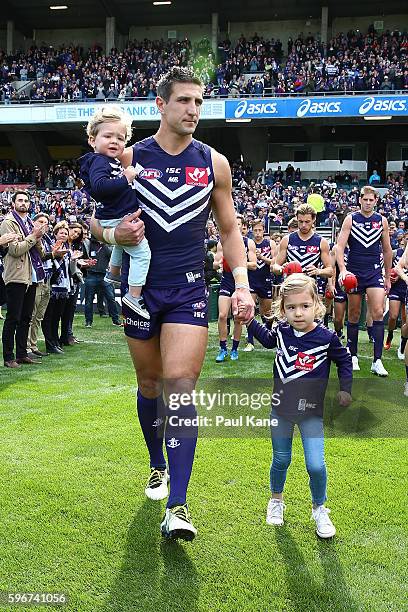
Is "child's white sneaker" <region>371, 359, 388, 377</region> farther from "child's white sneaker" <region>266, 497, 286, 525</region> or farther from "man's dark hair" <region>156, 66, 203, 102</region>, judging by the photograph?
"man's dark hair" <region>156, 66, 203, 102</region>

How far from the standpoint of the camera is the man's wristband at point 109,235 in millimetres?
3098

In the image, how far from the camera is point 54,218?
23484 mm

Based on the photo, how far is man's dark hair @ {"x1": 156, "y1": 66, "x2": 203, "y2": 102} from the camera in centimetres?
319

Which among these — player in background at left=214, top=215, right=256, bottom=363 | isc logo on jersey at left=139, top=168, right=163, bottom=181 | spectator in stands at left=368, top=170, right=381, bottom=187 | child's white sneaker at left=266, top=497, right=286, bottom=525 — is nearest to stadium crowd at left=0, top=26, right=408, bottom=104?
spectator in stands at left=368, top=170, right=381, bottom=187

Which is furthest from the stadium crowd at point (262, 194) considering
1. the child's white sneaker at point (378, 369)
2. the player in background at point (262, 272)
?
the child's white sneaker at point (378, 369)

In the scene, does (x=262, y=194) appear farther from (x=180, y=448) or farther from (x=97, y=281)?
(x=180, y=448)

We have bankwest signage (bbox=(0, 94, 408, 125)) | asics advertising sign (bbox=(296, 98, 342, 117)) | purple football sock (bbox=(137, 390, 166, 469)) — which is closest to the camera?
purple football sock (bbox=(137, 390, 166, 469))

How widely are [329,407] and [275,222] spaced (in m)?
16.7

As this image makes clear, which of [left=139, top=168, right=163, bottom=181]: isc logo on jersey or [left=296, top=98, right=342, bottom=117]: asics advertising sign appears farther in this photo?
[left=296, top=98, right=342, bottom=117]: asics advertising sign

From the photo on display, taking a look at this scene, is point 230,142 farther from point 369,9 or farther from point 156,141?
point 156,141

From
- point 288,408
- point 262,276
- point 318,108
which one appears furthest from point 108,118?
point 318,108

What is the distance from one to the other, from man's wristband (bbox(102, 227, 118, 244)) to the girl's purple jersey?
188 mm

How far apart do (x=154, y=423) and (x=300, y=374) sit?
0.92 meters

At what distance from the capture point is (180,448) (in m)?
2.99
